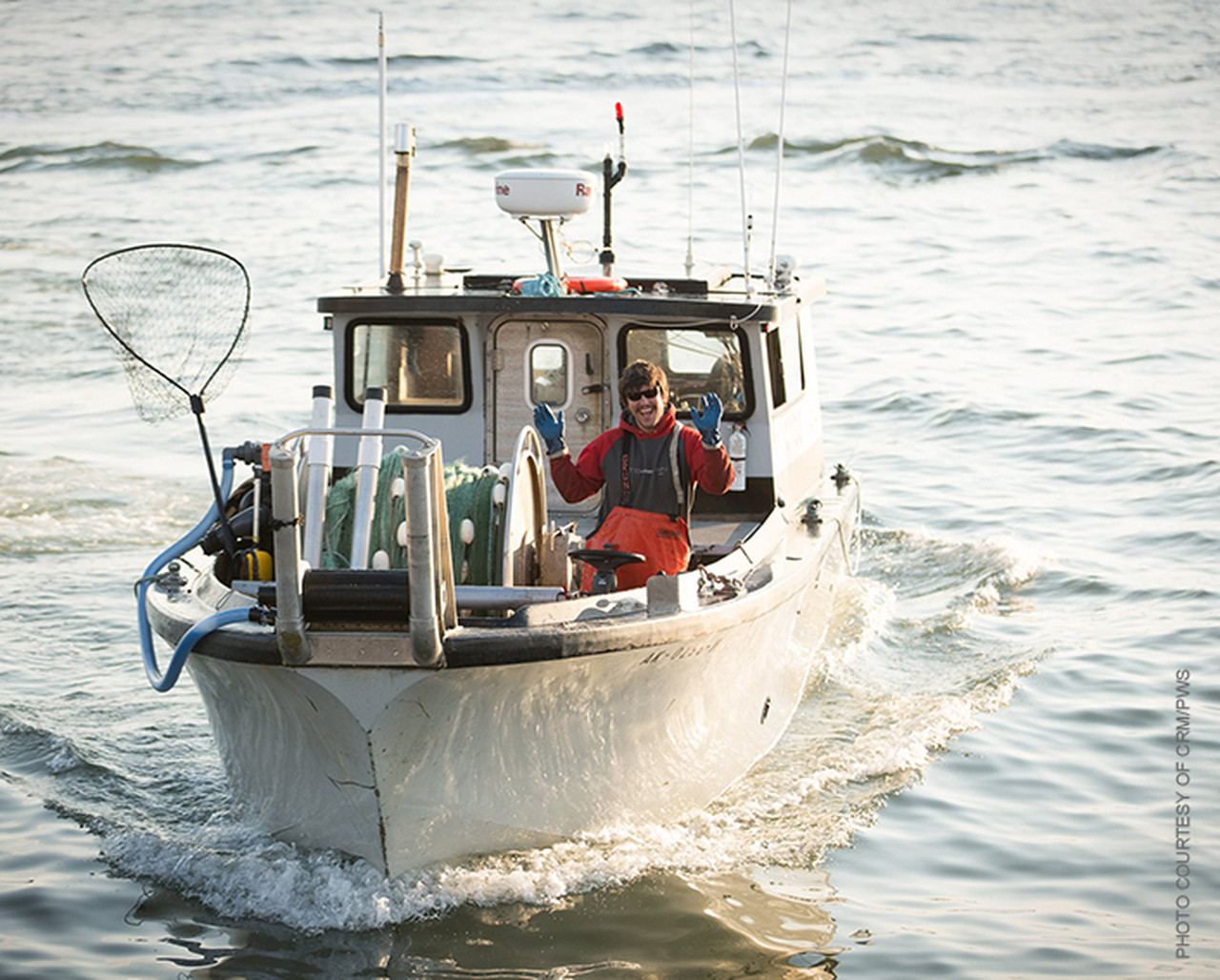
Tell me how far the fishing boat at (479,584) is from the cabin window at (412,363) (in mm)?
13

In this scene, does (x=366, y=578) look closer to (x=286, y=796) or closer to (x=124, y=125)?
(x=286, y=796)

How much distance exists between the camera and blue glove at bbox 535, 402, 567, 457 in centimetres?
Result: 671

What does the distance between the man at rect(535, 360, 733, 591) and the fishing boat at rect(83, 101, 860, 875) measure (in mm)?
169

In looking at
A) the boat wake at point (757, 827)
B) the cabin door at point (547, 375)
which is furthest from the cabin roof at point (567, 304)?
the boat wake at point (757, 827)

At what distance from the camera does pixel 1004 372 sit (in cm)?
1789

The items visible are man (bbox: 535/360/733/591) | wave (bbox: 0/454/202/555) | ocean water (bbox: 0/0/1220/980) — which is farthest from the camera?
wave (bbox: 0/454/202/555)

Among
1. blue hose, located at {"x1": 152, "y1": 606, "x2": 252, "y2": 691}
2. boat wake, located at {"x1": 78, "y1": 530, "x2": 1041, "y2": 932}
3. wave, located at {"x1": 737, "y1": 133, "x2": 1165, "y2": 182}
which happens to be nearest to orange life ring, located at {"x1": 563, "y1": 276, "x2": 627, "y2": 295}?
boat wake, located at {"x1": 78, "y1": 530, "x2": 1041, "y2": 932}

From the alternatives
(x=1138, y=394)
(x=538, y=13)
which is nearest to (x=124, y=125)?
(x=538, y=13)

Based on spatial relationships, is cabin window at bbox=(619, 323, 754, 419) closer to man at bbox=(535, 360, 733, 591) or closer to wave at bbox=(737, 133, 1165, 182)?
man at bbox=(535, 360, 733, 591)

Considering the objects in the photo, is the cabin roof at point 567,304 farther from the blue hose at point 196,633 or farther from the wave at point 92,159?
the wave at point 92,159

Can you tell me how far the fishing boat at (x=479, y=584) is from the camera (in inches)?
219

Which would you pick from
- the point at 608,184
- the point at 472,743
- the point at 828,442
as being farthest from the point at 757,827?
the point at 828,442

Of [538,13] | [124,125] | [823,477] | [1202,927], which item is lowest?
[1202,927]

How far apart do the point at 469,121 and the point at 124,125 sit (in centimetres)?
692
